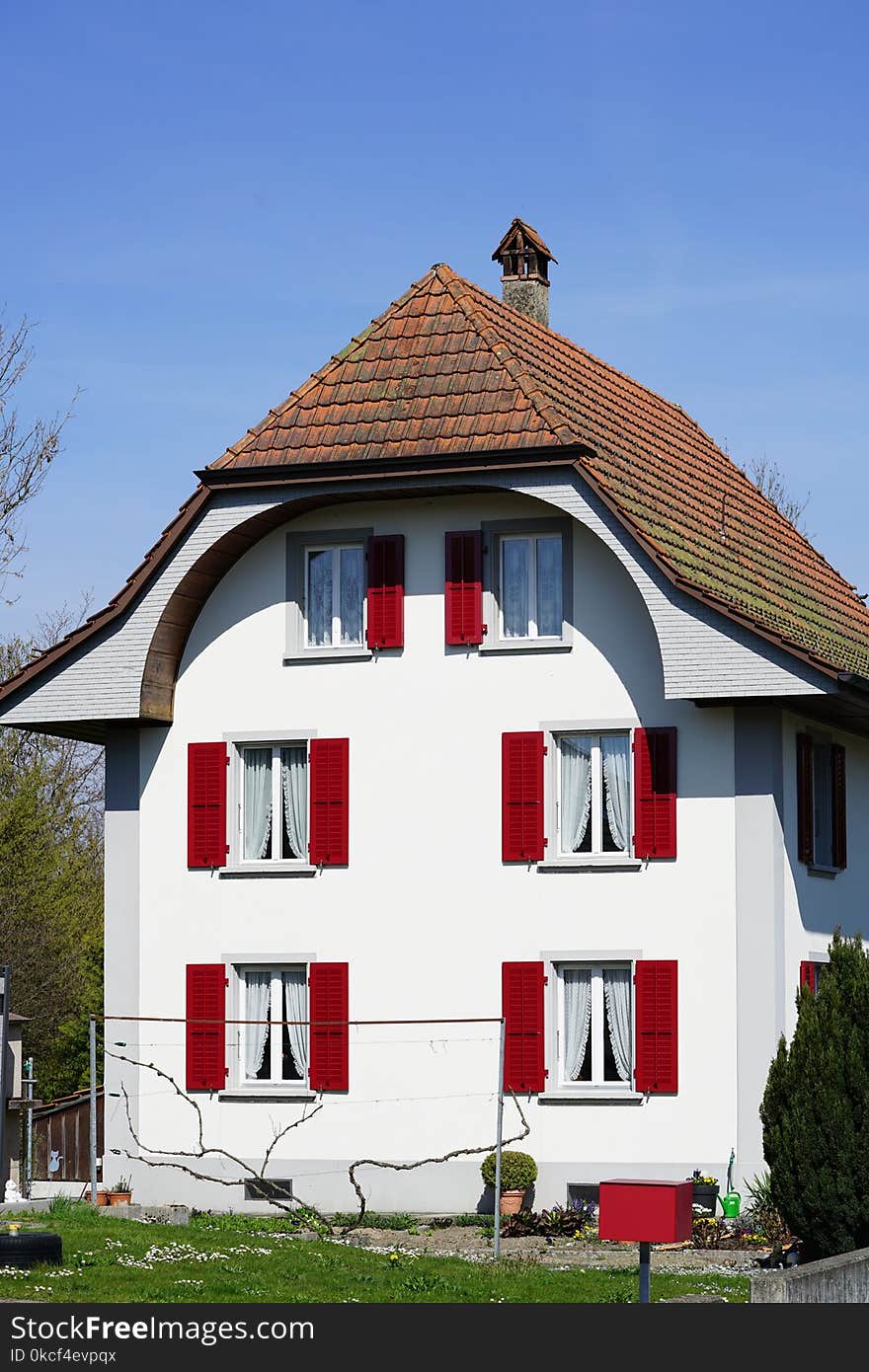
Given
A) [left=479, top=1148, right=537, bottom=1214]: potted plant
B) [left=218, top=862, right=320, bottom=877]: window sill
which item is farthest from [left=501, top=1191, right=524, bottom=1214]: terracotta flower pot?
[left=218, top=862, right=320, bottom=877]: window sill

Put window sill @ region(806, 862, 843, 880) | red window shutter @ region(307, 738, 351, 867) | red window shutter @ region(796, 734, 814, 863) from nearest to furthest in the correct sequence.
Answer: red window shutter @ region(796, 734, 814, 863), window sill @ region(806, 862, 843, 880), red window shutter @ region(307, 738, 351, 867)

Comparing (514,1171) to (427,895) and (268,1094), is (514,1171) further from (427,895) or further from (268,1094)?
Result: (427,895)

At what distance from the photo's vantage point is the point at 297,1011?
24.6m

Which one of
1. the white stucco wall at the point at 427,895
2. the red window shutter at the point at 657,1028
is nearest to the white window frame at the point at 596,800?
the white stucco wall at the point at 427,895

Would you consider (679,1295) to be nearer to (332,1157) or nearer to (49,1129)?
(332,1157)

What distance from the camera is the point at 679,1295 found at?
16078mm

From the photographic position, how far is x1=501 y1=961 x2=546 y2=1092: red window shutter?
918 inches

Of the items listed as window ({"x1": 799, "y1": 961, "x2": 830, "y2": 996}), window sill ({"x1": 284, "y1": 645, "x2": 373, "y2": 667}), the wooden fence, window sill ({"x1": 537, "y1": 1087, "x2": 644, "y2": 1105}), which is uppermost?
window sill ({"x1": 284, "y1": 645, "x2": 373, "y2": 667})

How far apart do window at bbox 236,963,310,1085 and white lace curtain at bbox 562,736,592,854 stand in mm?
3339

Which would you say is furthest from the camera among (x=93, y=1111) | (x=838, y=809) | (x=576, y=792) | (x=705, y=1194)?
(x=838, y=809)

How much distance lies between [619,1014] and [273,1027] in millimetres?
3935

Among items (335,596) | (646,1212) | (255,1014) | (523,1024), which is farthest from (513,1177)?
(646,1212)

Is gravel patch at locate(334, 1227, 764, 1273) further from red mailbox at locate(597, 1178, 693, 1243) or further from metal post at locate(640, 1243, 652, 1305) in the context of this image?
red mailbox at locate(597, 1178, 693, 1243)
